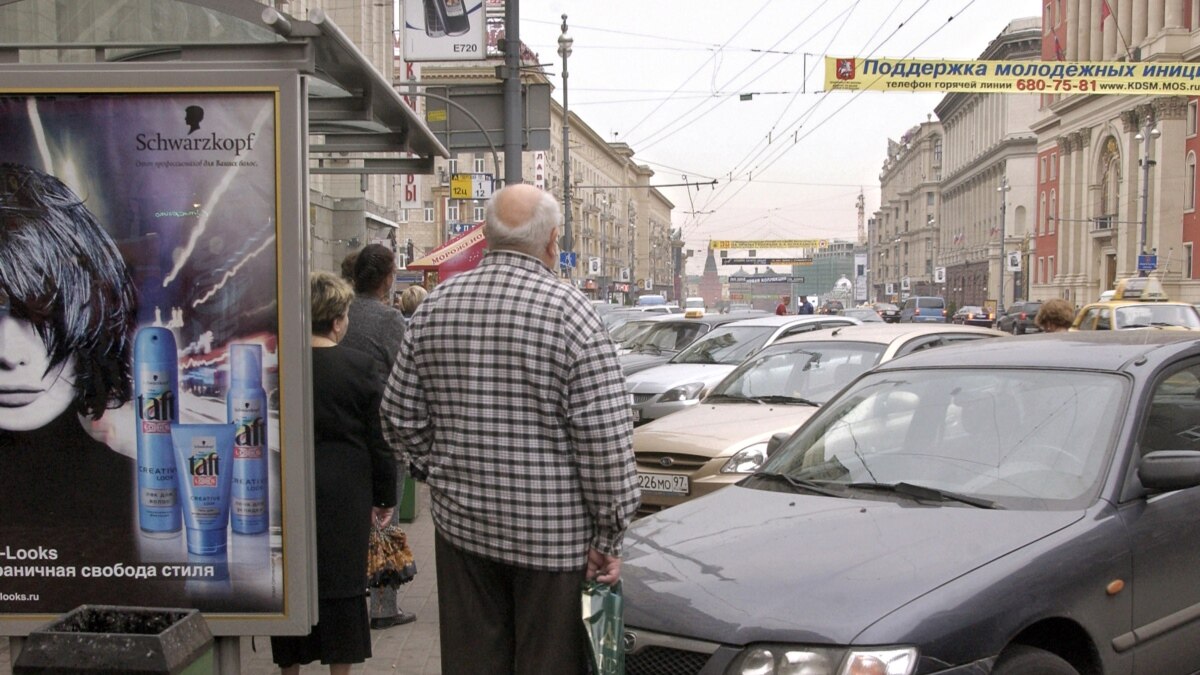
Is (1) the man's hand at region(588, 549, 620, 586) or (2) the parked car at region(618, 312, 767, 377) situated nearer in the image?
(1) the man's hand at region(588, 549, 620, 586)

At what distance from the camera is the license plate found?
753 centimetres

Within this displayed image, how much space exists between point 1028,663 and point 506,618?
1564 mm

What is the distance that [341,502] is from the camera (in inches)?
168

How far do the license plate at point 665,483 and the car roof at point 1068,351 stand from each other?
2.63m

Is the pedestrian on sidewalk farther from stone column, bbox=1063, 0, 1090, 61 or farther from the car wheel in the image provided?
stone column, bbox=1063, 0, 1090, 61

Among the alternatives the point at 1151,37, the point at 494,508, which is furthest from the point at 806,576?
the point at 1151,37

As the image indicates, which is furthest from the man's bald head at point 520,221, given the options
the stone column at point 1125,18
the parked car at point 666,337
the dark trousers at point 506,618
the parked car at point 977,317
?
the stone column at point 1125,18

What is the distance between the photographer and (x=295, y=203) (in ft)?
11.7

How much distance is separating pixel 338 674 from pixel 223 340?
148 cm

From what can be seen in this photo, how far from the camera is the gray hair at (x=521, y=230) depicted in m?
3.17

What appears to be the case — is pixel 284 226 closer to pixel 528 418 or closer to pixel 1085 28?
pixel 528 418

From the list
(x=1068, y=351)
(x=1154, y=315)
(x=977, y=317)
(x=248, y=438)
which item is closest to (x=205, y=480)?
(x=248, y=438)

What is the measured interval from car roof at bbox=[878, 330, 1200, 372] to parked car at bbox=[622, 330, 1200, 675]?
2 centimetres

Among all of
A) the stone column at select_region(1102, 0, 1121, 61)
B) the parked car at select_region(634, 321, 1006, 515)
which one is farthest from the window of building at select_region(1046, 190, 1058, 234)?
the parked car at select_region(634, 321, 1006, 515)
